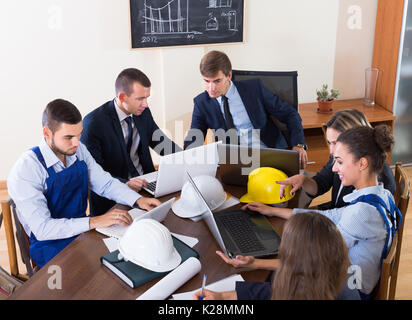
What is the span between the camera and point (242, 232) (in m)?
1.95

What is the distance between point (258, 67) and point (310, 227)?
9.72 ft

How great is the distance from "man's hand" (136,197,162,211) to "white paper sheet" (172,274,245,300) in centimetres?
62

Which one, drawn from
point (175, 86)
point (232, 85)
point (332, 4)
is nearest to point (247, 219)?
point (232, 85)

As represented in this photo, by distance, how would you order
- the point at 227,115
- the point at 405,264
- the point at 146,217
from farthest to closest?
the point at 227,115 → the point at 405,264 → the point at 146,217

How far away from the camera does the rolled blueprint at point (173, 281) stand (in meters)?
1.53

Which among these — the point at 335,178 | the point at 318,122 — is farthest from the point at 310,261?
the point at 318,122

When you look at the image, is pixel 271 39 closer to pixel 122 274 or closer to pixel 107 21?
pixel 107 21

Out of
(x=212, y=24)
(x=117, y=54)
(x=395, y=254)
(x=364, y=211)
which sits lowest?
(x=395, y=254)

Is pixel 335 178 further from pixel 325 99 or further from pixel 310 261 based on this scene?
pixel 325 99

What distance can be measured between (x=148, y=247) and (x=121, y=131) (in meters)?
1.21

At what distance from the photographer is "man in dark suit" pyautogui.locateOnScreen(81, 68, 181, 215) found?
262 cm

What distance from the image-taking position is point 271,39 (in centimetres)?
404

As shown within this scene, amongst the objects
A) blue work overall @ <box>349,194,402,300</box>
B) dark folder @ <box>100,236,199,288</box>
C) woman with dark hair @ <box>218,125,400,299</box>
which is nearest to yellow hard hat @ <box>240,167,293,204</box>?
woman with dark hair @ <box>218,125,400,299</box>

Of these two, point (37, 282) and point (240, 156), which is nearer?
point (37, 282)
